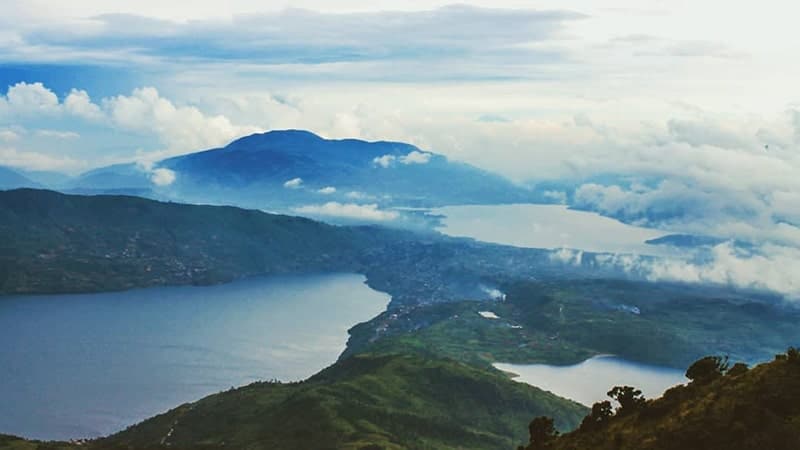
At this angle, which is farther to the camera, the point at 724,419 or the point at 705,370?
the point at 705,370

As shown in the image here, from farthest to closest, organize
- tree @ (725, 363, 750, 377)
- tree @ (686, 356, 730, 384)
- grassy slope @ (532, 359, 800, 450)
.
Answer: tree @ (686, 356, 730, 384)
tree @ (725, 363, 750, 377)
grassy slope @ (532, 359, 800, 450)

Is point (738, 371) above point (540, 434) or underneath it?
above

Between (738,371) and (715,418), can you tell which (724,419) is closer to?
(715,418)

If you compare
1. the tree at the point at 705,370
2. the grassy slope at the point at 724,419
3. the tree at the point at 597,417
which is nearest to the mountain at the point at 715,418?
the grassy slope at the point at 724,419

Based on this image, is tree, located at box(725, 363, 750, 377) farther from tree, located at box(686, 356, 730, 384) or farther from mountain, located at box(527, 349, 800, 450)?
tree, located at box(686, 356, 730, 384)

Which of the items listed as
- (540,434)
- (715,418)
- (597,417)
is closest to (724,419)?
(715,418)

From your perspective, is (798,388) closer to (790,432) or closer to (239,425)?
(790,432)

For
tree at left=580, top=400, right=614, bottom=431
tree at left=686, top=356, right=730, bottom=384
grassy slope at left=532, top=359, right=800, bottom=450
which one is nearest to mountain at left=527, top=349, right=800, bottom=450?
grassy slope at left=532, top=359, right=800, bottom=450
